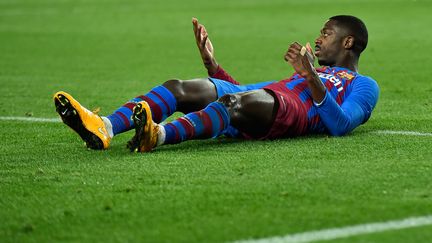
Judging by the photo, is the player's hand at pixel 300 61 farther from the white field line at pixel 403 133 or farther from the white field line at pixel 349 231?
the white field line at pixel 349 231

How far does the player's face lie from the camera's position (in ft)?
24.6

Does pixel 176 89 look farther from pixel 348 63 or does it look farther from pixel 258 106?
pixel 348 63

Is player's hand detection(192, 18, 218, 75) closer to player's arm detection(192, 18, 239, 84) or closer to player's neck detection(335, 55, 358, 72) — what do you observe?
player's arm detection(192, 18, 239, 84)

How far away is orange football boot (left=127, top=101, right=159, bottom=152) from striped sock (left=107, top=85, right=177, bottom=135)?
385mm

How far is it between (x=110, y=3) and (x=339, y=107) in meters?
19.2

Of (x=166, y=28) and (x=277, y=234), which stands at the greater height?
(x=277, y=234)

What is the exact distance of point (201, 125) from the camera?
643 cm

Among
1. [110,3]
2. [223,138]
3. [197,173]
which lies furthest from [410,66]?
[110,3]

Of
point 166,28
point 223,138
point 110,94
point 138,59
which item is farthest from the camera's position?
point 166,28

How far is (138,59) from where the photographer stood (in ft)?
45.4

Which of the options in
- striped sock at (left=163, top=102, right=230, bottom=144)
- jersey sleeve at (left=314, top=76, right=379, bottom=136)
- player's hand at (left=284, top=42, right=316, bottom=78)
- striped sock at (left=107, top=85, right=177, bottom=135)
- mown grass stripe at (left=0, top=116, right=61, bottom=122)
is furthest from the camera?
mown grass stripe at (left=0, top=116, right=61, bottom=122)

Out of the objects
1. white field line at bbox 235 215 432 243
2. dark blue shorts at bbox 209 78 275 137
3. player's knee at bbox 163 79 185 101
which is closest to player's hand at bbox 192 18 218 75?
dark blue shorts at bbox 209 78 275 137

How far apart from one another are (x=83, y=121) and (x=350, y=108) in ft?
5.87

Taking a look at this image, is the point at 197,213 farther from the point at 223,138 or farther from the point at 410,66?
the point at 410,66
